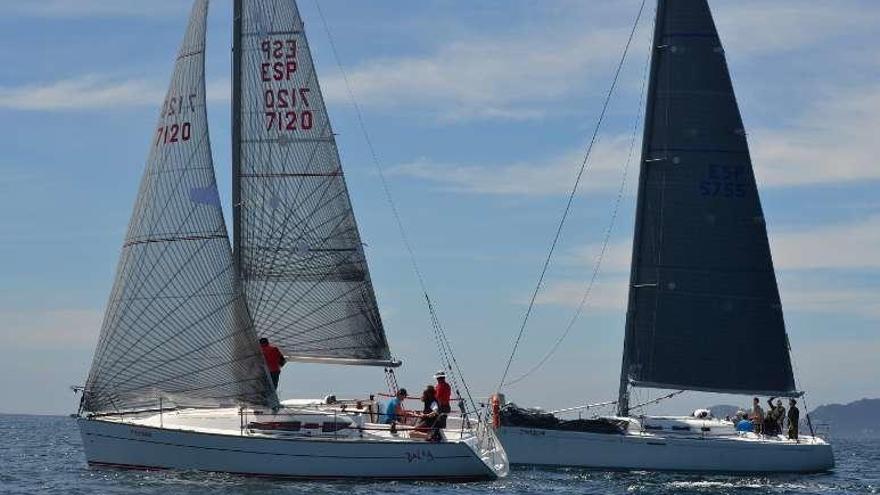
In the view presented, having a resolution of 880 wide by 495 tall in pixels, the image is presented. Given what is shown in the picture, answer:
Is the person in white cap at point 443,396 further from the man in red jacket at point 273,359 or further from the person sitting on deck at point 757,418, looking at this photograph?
the person sitting on deck at point 757,418

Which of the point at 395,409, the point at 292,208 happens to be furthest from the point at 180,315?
the point at 395,409

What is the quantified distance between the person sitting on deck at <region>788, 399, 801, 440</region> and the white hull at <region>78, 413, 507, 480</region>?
1225 centimetres

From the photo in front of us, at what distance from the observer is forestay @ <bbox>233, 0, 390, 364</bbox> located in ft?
116

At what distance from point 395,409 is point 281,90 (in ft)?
25.6

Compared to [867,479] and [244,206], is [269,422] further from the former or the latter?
[867,479]

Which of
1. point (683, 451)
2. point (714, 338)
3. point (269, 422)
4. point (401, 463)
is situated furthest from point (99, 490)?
point (714, 338)

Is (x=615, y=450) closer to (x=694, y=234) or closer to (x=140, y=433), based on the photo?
(x=694, y=234)

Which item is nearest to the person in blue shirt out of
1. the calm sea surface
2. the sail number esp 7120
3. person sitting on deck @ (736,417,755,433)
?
the calm sea surface

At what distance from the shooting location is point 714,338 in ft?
139

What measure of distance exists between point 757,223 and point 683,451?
683 centimetres

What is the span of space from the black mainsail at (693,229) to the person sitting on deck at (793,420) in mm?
1686

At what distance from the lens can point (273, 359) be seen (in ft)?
114

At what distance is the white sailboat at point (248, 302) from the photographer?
3241cm

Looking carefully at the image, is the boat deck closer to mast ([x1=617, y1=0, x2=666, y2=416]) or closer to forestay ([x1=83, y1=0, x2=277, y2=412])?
forestay ([x1=83, y1=0, x2=277, y2=412])
